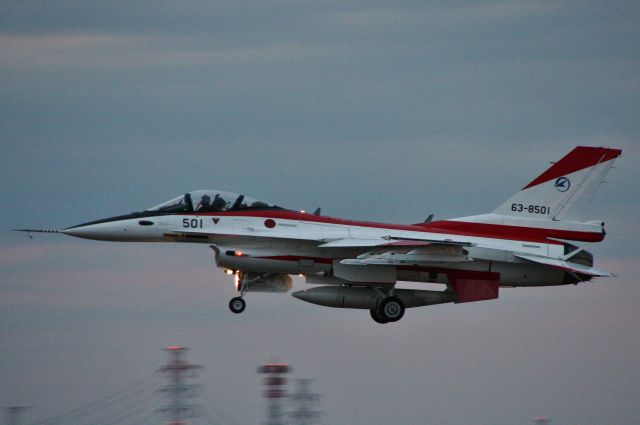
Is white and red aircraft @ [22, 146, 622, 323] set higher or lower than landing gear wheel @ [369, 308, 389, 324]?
higher

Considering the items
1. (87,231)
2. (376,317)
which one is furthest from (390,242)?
(87,231)

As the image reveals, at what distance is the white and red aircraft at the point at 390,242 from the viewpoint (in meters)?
36.0

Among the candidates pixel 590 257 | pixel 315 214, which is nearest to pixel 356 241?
pixel 315 214

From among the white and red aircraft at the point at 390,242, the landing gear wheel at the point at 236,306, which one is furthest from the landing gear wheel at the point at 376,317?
the landing gear wheel at the point at 236,306

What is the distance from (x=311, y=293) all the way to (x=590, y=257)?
7.21m

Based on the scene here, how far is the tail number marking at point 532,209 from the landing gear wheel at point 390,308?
4028 millimetres

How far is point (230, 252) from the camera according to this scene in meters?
35.8

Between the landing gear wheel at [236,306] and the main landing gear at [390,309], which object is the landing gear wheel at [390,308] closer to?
the main landing gear at [390,309]

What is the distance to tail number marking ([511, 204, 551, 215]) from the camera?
124 ft

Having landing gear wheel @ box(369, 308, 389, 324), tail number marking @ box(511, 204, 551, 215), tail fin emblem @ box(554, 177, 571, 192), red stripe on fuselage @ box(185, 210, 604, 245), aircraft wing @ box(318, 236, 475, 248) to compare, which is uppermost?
tail fin emblem @ box(554, 177, 571, 192)

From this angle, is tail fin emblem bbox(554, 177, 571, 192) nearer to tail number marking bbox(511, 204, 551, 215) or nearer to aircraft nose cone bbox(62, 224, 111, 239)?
tail number marking bbox(511, 204, 551, 215)

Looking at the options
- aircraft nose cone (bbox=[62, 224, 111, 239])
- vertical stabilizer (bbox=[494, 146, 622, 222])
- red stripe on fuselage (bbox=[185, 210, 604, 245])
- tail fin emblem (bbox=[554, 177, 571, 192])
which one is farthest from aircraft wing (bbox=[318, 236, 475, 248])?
aircraft nose cone (bbox=[62, 224, 111, 239])

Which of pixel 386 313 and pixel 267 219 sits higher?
pixel 267 219

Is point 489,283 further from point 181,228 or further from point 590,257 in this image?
point 181,228
